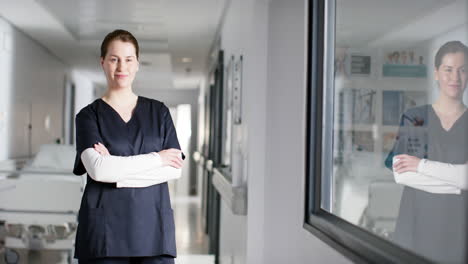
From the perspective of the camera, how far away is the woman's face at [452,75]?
1154 mm

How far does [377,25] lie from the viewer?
168cm

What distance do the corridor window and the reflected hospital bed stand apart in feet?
8.07

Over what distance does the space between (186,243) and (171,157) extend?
466 centimetres

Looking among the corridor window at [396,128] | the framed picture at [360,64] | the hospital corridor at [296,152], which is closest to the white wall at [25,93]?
the hospital corridor at [296,152]

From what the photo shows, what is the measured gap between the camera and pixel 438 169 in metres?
1.23

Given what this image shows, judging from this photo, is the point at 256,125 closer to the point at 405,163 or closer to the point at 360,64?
the point at 360,64

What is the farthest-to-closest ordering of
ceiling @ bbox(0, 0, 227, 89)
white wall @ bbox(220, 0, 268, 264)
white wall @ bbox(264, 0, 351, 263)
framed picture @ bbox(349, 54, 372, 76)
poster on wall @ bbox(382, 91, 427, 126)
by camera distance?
1. ceiling @ bbox(0, 0, 227, 89)
2. white wall @ bbox(220, 0, 268, 264)
3. white wall @ bbox(264, 0, 351, 263)
4. framed picture @ bbox(349, 54, 372, 76)
5. poster on wall @ bbox(382, 91, 427, 126)

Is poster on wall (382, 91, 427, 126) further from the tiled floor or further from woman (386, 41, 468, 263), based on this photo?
the tiled floor

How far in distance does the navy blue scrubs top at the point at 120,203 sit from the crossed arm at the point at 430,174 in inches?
35.4

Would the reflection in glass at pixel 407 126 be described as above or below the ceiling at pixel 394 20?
below

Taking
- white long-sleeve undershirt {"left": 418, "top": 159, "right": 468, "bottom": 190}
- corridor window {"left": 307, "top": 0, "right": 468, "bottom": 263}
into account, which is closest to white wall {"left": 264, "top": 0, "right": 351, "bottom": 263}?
corridor window {"left": 307, "top": 0, "right": 468, "bottom": 263}

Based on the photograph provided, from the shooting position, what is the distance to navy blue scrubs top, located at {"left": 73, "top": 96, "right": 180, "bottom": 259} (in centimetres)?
188

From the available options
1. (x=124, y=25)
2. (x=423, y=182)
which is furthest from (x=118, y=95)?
(x=124, y=25)

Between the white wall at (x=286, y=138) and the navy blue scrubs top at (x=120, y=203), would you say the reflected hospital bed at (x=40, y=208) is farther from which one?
the navy blue scrubs top at (x=120, y=203)
